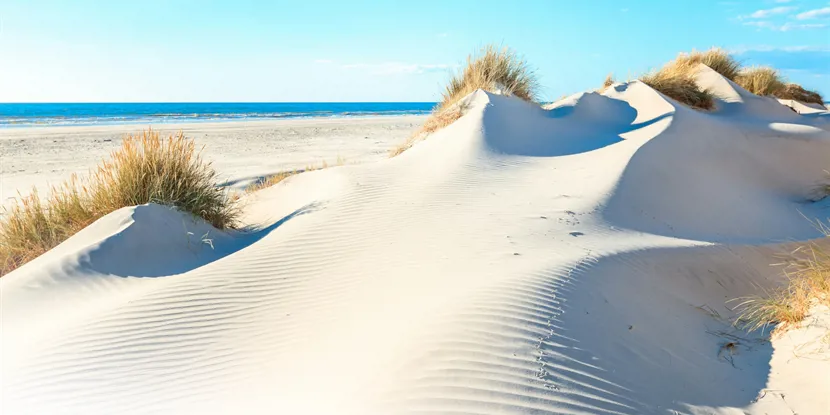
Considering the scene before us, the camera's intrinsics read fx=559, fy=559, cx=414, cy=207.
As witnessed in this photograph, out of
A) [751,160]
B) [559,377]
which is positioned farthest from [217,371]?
[751,160]

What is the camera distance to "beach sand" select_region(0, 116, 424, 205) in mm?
11227

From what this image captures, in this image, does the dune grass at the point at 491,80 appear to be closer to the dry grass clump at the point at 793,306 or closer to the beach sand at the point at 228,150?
the beach sand at the point at 228,150

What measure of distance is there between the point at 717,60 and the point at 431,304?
16.6 meters

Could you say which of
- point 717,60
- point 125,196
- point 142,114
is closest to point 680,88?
point 717,60

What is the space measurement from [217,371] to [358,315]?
0.97 metres

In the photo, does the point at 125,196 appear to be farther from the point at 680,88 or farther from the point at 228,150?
the point at 680,88

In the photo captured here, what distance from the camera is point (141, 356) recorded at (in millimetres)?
3713

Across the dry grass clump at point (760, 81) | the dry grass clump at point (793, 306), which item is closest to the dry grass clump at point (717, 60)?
the dry grass clump at point (760, 81)

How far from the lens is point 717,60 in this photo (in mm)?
16750

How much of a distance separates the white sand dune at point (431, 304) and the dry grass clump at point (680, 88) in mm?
6523

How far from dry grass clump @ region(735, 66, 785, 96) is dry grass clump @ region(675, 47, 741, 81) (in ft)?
1.55

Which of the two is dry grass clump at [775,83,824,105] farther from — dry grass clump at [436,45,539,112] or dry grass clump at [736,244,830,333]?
dry grass clump at [736,244,830,333]

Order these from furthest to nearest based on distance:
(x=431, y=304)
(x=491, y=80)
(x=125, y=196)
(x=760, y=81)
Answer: (x=760, y=81)
(x=491, y=80)
(x=125, y=196)
(x=431, y=304)

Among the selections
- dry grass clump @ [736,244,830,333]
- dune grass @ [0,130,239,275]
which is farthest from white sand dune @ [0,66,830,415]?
dune grass @ [0,130,239,275]
